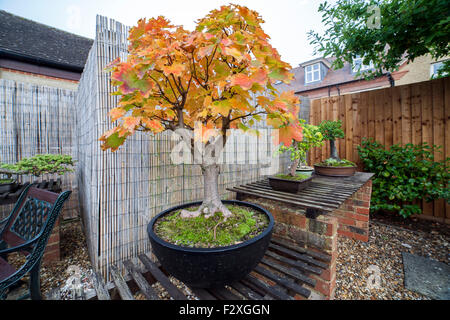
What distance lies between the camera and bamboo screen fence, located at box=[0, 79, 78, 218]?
238cm

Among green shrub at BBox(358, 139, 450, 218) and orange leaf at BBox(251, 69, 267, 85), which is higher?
orange leaf at BBox(251, 69, 267, 85)

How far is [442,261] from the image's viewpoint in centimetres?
181

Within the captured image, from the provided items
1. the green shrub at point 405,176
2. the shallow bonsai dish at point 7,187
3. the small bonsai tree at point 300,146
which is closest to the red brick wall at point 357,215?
the green shrub at point 405,176

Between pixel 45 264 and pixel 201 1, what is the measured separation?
8.46 ft

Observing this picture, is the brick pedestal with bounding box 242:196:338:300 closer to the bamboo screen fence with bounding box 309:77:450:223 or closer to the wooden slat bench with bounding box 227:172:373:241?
the wooden slat bench with bounding box 227:172:373:241

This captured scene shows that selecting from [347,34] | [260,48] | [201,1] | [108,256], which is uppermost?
[347,34]

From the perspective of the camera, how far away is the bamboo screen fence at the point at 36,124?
2.38 metres

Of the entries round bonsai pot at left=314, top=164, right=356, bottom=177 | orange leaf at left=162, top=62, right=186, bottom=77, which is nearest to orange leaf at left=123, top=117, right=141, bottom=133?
orange leaf at left=162, top=62, right=186, bottom=77

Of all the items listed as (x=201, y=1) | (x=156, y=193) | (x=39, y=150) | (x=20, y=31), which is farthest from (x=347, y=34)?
(x=20, y=31)

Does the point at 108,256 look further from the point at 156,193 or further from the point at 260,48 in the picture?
the point at 260,48

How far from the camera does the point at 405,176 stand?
2533 mm

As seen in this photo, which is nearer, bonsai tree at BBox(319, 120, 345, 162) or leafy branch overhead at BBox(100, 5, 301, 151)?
leafy branch overhead at BBox(100, 5, 301, 151)

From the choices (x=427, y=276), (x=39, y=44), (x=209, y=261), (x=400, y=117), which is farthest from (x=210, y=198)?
(x=39, y=44)

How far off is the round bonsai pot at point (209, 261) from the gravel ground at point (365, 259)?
73 cm
